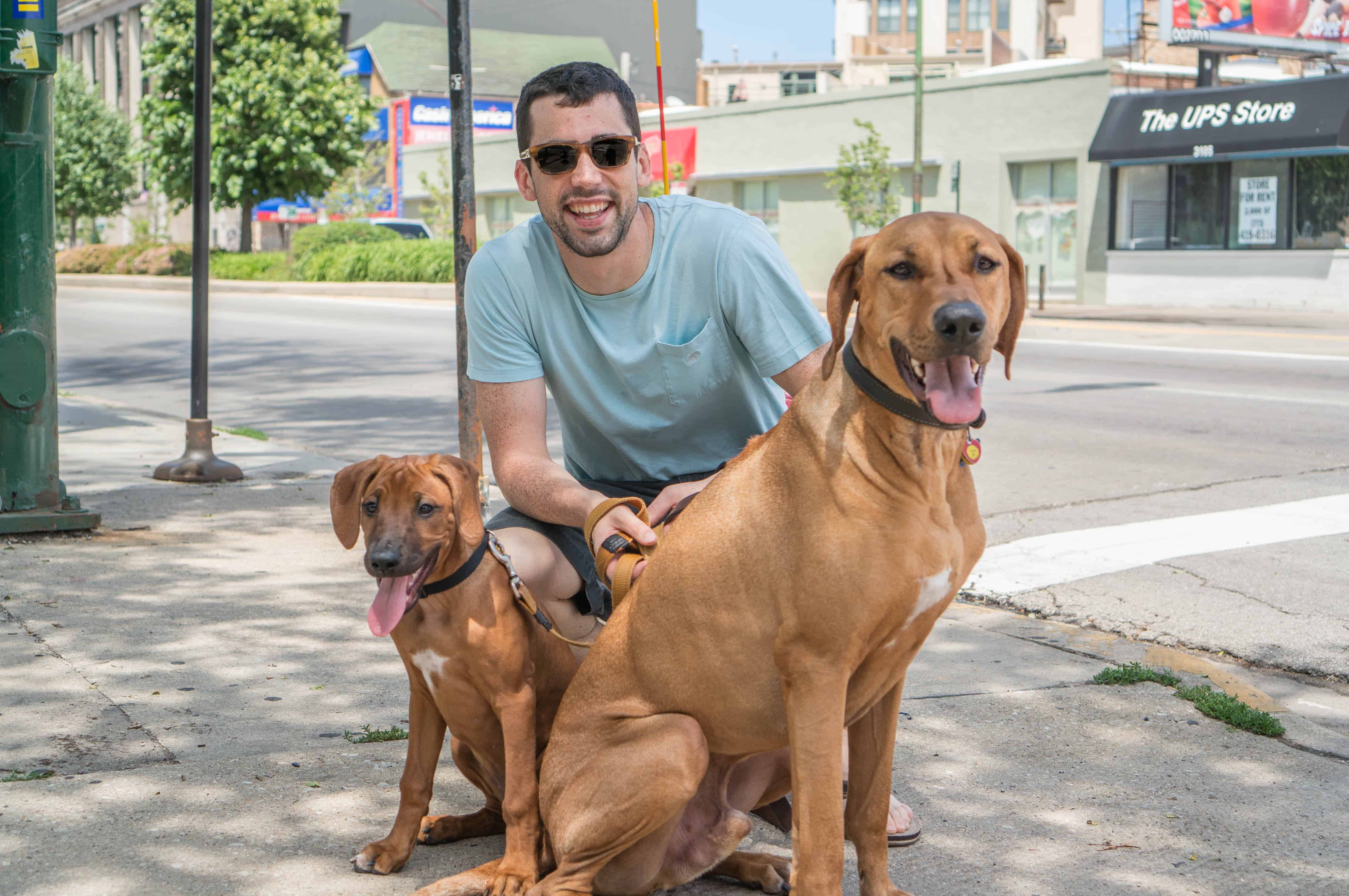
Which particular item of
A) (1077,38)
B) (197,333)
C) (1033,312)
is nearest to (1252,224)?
(1033,312)

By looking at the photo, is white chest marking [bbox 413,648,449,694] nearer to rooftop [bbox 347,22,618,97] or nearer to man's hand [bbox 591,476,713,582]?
man's hand [bbox 591,476,713,582]

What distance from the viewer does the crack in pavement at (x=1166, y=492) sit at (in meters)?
7.60

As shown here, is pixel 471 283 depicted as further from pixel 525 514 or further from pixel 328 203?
pixel 328 203

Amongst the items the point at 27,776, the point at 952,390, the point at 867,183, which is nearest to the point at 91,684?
the point at 27,776

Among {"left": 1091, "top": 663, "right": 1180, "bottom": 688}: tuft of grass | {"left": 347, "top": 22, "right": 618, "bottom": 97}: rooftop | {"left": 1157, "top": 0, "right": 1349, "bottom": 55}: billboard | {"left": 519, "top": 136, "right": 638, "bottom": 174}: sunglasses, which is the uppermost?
{"left": 347, "top": 22, "right": 618, "bottom": 97}: rooftop

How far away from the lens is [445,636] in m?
3.08

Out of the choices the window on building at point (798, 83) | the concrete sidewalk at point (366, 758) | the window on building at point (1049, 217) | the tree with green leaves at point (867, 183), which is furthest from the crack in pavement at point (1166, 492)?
the window on building at point (798, 83)

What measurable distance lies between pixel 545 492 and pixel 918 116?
26.3 meters

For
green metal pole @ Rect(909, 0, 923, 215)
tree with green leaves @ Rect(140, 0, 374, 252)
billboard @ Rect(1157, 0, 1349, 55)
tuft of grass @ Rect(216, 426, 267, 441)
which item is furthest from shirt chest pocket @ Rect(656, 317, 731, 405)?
tree with green leaves @ Rect(140, 0, 374, 252)

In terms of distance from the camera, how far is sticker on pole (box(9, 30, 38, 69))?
20.0 ft

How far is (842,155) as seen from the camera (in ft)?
101

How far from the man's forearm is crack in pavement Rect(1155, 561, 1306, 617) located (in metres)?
3.18

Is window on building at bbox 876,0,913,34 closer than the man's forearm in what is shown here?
No

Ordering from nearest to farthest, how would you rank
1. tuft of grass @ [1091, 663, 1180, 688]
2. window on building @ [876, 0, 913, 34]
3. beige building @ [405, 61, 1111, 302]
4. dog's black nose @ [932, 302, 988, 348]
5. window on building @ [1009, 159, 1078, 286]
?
dog's black nose @ [932, 302, 988, 348] → tuft of grass @ [1091, 663, 1180, 688] → beige building @ [405, 61, 1111, 302] → window on building @ [1009, 159, 1078, 286] → window on building @ [876, 0, 913, 34]
